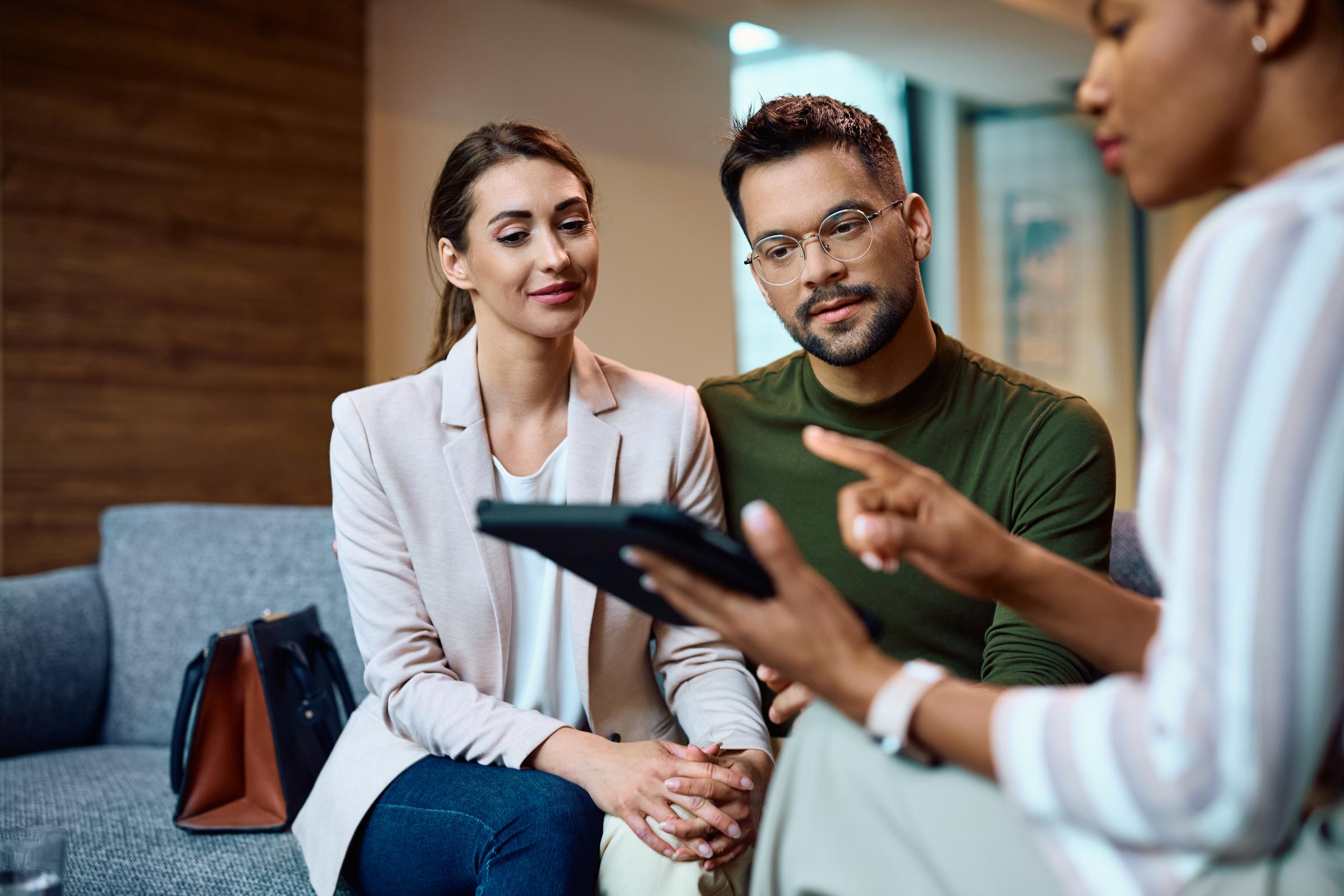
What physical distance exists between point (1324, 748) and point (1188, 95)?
0.45m

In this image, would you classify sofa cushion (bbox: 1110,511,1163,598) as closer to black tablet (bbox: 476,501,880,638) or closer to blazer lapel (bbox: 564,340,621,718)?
blazer lapel (bbox: 564,340,621,718)

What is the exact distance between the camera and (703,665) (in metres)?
1.76

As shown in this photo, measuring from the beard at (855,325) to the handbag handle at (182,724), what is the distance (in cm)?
110

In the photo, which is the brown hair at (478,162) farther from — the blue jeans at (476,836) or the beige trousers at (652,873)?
the beige trousers at (652,873)

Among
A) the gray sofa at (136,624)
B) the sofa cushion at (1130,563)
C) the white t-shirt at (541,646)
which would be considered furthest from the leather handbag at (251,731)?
the sofa cushion at (1130,563)

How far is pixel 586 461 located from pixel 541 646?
0.90 ft

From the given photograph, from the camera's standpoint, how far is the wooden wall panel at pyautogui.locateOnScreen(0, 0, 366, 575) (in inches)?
127

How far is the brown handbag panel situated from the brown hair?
0.58 meters

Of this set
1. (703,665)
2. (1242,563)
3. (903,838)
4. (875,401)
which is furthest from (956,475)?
(1242,563)

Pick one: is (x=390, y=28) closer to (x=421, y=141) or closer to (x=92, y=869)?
(x=421, y=141)

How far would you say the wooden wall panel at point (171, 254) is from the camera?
3230 mm

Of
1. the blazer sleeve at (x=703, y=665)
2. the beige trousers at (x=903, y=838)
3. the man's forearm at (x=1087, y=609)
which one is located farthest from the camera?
the blazer sleeve at (x=703, y=665)

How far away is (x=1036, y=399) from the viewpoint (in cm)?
178

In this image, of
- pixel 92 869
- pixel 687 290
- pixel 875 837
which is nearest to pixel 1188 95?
pixel 875 837
